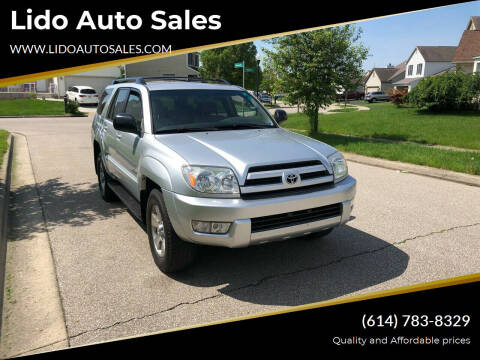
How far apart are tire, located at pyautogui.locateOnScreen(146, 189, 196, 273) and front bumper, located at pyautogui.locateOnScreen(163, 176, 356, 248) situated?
0.44ft

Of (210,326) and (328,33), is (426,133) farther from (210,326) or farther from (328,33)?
(210,326)

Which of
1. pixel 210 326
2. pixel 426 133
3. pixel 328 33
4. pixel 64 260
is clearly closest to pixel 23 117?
pixel 328 33

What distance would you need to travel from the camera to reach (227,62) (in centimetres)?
5162

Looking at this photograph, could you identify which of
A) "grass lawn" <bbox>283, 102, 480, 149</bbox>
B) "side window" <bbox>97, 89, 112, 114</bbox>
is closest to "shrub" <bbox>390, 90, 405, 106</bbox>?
"grass lawn" <bbox>283, 102, 480, 149</bbox>

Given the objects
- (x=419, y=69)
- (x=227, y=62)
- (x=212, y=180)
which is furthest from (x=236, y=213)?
(x=419, y=69)

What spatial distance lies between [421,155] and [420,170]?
1.16 metres

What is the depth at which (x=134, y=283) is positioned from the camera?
12.4 ft

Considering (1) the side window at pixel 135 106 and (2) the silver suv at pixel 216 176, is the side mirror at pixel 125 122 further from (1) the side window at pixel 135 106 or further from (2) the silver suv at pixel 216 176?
(1) the side window at pixel 135 106

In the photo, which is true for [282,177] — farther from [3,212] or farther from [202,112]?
[3,212]

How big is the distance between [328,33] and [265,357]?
11847 mm

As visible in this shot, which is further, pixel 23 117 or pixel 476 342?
pixel 23 117

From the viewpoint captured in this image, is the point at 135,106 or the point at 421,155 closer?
the point at 135,106

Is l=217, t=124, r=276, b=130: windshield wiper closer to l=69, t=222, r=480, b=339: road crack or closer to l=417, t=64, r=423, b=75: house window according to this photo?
l=69, t=222, r=480, b=339: road crack

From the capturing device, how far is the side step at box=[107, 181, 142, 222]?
14.7 ft
